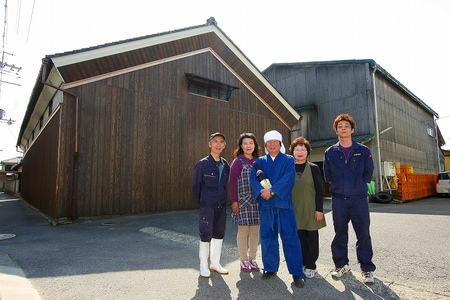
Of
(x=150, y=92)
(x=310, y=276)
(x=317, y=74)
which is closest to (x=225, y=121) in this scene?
(x=150, y=92)

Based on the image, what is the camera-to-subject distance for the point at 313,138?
56.0ft

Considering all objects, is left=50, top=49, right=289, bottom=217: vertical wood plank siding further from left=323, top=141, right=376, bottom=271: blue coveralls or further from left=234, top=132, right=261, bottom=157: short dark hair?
left=323, top=141, right=376, bottom=271: blue coveralls

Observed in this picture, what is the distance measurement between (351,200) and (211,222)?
64.9 inches

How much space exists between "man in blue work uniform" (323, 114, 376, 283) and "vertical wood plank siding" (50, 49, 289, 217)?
6248 mm

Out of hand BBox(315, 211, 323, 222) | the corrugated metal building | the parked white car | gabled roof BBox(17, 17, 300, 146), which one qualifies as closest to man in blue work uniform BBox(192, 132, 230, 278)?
hand BBox(315, 211, 323, 222)

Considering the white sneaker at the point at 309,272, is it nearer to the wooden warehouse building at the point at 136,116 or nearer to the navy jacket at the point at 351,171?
the navy jacket at the point at 351,171

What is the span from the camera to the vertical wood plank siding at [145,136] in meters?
7.50

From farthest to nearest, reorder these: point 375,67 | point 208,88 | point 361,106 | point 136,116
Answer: point 361,106 < point 375,67 < point 208,88 < point 136,116

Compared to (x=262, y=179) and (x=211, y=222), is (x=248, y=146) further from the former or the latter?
(x=211, y=222)

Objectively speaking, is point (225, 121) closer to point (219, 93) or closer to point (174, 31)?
point (219, 93)

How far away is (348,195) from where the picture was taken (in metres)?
3.14

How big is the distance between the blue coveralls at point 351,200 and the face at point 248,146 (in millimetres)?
1009

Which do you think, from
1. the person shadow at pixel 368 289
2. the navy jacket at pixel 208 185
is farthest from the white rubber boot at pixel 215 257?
the person shadow at pixel 368 289

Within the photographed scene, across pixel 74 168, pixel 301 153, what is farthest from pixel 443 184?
pixel 74 168
